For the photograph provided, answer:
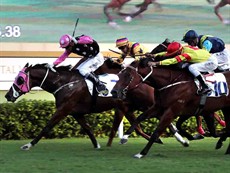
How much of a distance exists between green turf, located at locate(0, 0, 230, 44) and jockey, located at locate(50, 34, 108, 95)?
146 inches

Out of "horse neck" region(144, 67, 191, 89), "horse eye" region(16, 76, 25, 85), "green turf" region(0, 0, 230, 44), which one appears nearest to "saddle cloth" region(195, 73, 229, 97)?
"horse neck" region(144, 67, 191, 89)

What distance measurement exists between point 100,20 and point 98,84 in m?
4.39

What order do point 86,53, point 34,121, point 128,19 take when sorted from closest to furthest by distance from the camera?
point 86,53 → point 34,121 → point 128,19

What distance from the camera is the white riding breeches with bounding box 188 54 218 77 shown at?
10.4 m

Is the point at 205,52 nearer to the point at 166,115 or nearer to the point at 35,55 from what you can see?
the point at 166,115

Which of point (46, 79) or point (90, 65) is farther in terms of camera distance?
point (90, 65)

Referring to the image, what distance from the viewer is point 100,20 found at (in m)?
16.0

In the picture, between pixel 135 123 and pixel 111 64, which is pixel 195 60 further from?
pixel 111 64

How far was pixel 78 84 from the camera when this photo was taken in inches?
462

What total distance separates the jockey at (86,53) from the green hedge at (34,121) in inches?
77.0

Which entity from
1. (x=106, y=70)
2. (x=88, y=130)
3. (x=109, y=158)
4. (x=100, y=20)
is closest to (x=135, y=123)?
(x=88, y=130)

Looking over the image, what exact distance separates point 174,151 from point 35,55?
18.1ft

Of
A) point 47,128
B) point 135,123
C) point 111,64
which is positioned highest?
point 111,64

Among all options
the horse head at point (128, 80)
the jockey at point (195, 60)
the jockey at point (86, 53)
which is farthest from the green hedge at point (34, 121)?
the horse head at point (128, 80)
